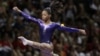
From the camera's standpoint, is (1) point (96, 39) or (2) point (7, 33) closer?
(2) point (7, 33)

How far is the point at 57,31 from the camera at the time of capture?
13609 millimetres

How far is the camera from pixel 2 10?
13.7 m

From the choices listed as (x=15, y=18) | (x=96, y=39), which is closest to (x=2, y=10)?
(x=15, y=18)

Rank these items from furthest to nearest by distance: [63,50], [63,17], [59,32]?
[63,17], [59,32], [63,50]

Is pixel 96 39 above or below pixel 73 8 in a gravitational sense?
below

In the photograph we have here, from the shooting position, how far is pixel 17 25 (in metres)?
13.3

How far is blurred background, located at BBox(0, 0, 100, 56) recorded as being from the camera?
12766 millimetres

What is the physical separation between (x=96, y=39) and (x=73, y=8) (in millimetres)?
1456

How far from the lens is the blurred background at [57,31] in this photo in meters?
12.8

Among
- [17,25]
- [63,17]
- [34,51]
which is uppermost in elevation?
[63,17]

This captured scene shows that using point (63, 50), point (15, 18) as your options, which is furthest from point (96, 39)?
Answer: point (15, 18)

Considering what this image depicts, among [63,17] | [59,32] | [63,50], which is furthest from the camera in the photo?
[63,17]

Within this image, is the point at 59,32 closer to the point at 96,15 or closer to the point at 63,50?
the point at 63,50

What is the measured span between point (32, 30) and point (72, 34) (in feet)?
4.51
